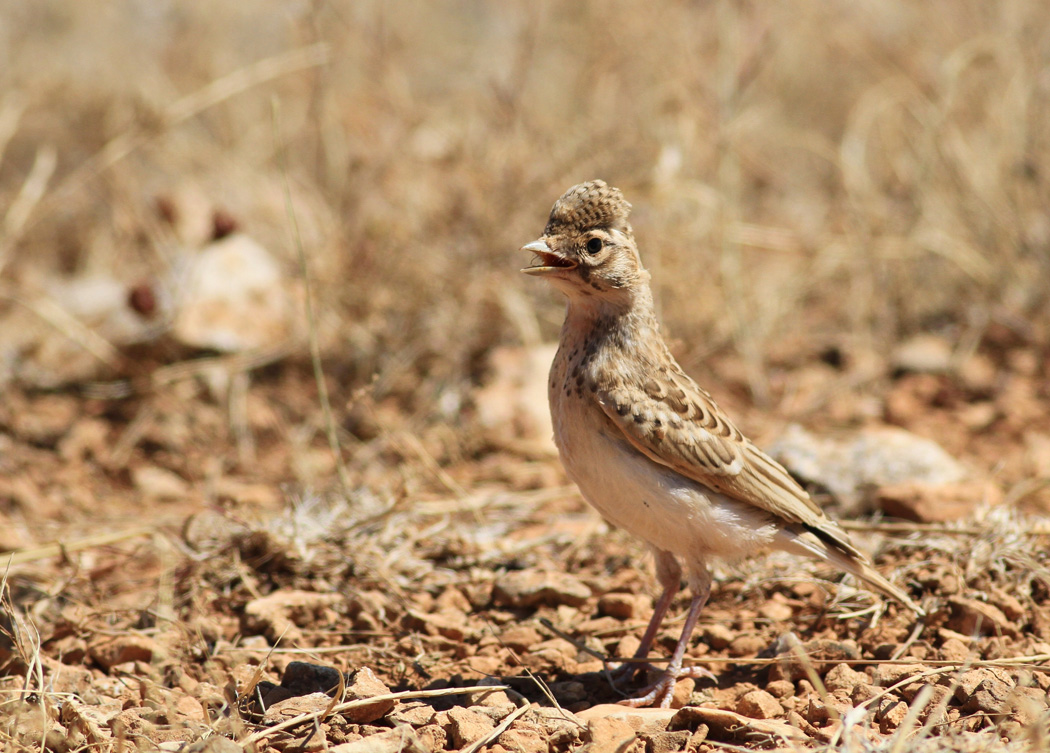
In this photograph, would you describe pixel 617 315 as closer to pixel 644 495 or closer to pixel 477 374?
pixel 644 495

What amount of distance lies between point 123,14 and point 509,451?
24.0 feet

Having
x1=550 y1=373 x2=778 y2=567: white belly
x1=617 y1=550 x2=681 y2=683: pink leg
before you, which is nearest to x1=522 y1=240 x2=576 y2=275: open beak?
x1=550 y1=373 x2=778 y2=567: white belly

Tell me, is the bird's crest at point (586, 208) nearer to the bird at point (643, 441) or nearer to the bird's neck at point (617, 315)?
the bird at point (643, 441)

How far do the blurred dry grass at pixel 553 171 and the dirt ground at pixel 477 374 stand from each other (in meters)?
0.03

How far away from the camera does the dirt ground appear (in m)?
3.33

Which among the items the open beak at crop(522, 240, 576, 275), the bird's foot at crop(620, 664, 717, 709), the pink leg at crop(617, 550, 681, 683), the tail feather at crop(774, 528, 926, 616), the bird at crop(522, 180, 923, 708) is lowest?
the bird's foot at crop(620, 664, 717, 709)

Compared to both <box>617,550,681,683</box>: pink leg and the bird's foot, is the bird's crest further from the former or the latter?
the bird's foot

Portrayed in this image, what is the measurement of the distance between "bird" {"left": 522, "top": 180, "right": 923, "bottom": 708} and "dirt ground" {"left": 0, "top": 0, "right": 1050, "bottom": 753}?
0.38m

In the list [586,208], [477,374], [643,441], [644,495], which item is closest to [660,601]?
[644,495]

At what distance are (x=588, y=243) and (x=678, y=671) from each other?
58.8 inches

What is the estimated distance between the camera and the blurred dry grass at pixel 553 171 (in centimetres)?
603

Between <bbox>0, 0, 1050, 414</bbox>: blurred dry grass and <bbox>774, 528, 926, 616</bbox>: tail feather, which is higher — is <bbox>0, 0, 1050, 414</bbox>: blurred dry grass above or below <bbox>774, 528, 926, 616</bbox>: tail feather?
above

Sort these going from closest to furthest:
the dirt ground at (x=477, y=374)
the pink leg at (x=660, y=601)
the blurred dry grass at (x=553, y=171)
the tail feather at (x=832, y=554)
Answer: the dirt ground at (x=477, y=374) → the tail feather at (x=832, y=554) → the pink leg at (x=660, y=601) → the blurred dry grass at (x=553, y=171)

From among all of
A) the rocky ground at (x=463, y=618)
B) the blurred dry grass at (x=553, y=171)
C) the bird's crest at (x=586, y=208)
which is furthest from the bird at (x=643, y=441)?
the blurred dry grass at (x=553, y=171)
